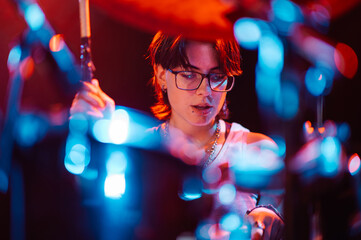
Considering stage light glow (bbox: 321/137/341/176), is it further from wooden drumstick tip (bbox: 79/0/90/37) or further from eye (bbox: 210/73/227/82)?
wooden drumstick tip (bbox: 79/0/90/37)

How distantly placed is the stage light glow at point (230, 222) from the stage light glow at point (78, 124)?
45cm

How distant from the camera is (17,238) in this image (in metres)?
1.07

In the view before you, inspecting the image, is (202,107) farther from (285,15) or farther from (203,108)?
(285,15)

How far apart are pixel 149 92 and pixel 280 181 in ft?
1.95

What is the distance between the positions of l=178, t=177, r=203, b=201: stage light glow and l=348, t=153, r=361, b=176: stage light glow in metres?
0.36

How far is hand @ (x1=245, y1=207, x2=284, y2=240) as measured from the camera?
2.42 feet

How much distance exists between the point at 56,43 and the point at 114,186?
20.3 inches

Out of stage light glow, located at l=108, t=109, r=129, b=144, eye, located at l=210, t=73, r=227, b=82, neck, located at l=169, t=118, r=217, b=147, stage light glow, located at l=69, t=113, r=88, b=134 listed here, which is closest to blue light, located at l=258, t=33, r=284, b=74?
eye, located at l=210, t=73, r=227, b=82

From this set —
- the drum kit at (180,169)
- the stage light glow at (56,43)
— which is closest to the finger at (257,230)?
the drum kit at (180,169)

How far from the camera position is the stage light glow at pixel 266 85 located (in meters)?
1.05

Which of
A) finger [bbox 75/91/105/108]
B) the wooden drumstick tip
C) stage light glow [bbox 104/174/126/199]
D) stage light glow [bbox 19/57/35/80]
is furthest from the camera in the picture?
stage light glow [bbox 19/57/35/80]

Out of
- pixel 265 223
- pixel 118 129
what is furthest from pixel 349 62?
pixel 118 129

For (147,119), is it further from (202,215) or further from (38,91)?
(38,91)

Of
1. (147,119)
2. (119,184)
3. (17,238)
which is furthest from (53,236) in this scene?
(147,119)
